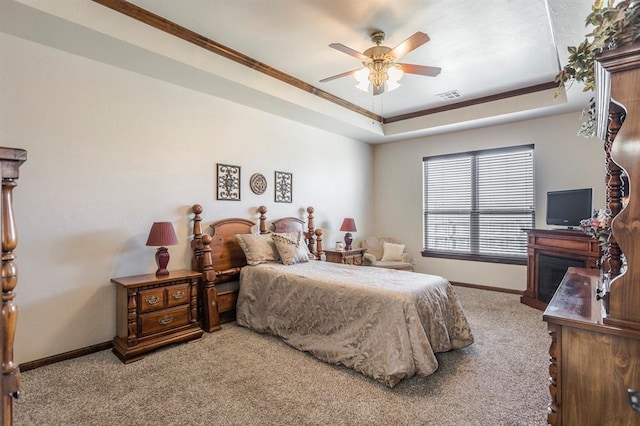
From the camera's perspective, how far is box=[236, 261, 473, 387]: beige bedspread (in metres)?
2.37

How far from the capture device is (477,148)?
5.31m

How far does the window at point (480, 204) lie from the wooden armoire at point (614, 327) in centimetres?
407

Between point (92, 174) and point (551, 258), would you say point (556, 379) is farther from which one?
point (92, 174)

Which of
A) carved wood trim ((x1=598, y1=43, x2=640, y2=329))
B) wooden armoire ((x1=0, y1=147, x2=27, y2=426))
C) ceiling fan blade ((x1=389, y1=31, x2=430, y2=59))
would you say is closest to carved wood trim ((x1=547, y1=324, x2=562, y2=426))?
carved wood trim ((x1=598, y1=43, x2=640, y2=329))

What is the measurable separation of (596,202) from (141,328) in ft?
18.7

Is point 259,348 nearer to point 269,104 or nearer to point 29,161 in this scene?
point 29,161

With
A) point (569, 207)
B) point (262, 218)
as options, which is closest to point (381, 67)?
point (262, 218)

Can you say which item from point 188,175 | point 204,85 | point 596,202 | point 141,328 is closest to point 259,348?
point 141,328

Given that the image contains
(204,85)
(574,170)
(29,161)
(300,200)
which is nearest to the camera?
(29,161)

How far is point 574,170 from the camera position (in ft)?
14.7

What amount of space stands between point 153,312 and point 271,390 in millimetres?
1417

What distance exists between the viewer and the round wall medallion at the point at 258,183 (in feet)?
14.1

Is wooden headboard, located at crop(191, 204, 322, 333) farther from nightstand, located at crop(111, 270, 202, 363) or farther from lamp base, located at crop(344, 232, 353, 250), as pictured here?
lamp base, located at crop(344, 232, 353, 250)

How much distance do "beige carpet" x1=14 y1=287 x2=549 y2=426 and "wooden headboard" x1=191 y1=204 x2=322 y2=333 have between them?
48cm
